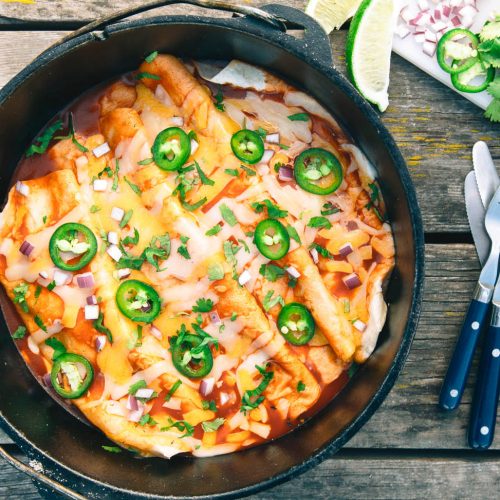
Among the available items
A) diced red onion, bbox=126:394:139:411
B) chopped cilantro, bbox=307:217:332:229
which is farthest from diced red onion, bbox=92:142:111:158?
diced red onion, bbox=126:394:139:411

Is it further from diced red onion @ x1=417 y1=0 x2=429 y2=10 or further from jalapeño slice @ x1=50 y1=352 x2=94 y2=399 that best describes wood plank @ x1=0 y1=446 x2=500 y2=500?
diced red onion @ x1=417 y1=0 x2=429 y2=10

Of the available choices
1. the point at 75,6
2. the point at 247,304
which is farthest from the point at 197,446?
the point at 75,6

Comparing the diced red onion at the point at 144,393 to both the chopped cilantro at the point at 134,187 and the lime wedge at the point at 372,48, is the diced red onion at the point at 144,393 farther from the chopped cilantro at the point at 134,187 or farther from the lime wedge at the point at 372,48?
the lime wedge at the point at 372,48

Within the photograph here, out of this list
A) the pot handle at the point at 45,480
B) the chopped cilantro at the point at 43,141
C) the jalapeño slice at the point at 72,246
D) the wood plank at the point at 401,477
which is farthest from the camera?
the wood plank at the point at 401,477

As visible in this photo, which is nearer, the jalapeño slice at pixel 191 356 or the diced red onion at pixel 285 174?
the jalapeño slice at pixel 191 356

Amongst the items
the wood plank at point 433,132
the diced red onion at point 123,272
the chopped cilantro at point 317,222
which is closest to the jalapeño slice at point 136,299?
the diced red onion at point 123,272

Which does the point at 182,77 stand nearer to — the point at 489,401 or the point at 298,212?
the point at 298,212
